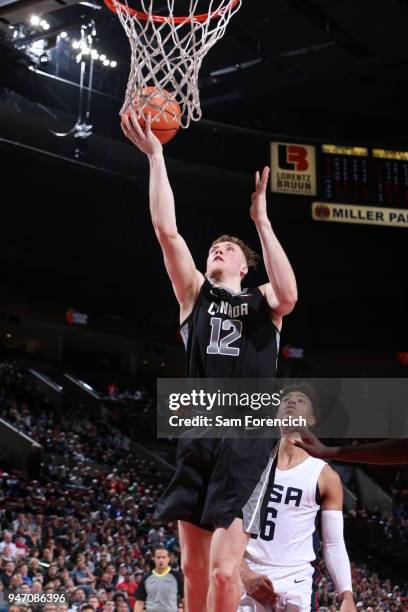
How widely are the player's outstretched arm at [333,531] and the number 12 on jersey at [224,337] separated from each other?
3.04 feet

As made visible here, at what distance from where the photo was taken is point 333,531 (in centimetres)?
399

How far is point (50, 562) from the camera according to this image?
1052cm

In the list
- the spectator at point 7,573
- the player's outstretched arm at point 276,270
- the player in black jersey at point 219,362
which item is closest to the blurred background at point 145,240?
the spectator at point 7,573

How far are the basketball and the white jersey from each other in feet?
6.22

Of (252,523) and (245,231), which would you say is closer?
(252,523)

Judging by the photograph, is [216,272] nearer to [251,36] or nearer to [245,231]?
[251,36]

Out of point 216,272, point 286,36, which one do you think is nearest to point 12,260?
point 286,36

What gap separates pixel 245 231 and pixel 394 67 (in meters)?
5.46

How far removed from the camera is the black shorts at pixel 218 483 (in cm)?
333

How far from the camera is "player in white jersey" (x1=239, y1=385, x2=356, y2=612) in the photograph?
3.83m

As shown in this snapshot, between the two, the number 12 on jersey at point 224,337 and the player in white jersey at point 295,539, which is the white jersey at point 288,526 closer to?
the player in white jersey at point 295,539

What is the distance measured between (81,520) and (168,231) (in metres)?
10.8

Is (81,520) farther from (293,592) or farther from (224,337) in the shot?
(224,337)

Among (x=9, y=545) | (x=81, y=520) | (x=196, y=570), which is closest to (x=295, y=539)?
(x=196, y=570)
